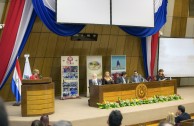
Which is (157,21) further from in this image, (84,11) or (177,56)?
(84,11)

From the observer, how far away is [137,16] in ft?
34.6

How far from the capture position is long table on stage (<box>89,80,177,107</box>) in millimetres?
8297

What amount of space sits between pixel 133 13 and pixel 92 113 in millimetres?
4434

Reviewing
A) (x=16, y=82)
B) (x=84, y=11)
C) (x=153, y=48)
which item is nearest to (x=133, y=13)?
(x=84, y=11)

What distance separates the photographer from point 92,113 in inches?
292

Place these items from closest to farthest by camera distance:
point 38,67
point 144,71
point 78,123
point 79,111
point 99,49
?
1. point 78,123
2. point 79,111
3. point 38,67
4. point 99,49
5. point 144,71

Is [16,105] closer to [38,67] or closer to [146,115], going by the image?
[38,67]

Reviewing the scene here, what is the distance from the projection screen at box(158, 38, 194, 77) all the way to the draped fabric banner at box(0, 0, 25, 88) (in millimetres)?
6224

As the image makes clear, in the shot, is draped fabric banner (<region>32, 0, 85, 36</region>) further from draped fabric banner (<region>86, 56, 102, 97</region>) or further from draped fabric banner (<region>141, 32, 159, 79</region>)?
draped fabric banner (<region>141, 32, 159, 79</region>)

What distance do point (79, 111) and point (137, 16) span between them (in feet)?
14.5

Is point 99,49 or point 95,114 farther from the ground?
point 99,49

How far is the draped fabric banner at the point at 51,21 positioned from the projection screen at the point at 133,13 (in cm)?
137

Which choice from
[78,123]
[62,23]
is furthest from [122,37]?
[78,123]

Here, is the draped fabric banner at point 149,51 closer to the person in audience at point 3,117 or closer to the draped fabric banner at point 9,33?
the draped fabric banner at point 9,33
